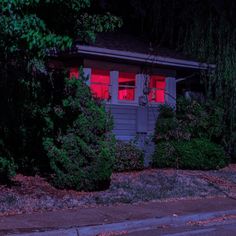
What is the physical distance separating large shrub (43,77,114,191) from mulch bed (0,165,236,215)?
0.37m

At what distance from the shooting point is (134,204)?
483 inches

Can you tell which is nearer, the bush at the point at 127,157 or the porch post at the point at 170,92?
the bush at the point at 127,157

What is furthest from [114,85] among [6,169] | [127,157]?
[6,169]

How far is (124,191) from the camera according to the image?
13617mm

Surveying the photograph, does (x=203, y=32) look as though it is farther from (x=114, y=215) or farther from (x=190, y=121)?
(x=114, y=215)

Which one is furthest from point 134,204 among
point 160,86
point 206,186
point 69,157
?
point 160,86

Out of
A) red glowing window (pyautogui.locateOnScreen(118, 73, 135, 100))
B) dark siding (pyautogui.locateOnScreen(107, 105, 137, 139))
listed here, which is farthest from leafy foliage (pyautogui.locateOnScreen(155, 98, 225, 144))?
red glowing window (pyautogui.locateOnScreen(118, 73, 135, 100))

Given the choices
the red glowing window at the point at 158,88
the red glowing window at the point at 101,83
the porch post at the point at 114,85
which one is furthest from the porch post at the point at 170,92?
the red glowing window at the point at 101,83

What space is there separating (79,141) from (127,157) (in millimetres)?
4333

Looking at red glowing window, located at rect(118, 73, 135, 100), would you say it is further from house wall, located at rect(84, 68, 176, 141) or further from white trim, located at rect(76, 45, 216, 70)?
white trim, located at rect(76, 45, 216, 70)

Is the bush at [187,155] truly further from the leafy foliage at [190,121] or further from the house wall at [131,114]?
the house wall at [131,114]

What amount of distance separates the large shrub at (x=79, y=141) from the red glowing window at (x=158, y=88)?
647cm

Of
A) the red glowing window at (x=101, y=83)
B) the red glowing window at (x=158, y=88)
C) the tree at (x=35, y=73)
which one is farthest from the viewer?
the red glowing window at (x=158, y=88)

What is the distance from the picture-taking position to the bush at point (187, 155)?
18.4 metres
